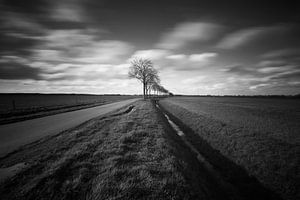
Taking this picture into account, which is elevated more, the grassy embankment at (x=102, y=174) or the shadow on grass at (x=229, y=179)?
the grassy embankment at (x=102, y=174)

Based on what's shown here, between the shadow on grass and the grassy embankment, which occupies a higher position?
the grassy embankment

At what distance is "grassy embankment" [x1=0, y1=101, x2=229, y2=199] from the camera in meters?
3.82

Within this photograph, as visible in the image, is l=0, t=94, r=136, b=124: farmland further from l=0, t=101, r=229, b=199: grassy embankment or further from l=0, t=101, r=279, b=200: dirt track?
l=0, t=101, r=279, b=200: dirt track

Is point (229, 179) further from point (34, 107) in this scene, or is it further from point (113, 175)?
point (34, 107)

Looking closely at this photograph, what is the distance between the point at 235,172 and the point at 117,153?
19.3 feet

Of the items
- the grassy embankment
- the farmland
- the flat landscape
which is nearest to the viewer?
the grassy embankment

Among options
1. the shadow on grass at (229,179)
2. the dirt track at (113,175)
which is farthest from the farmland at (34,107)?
the shadow on grass at (229,179)

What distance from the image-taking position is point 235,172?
654cm

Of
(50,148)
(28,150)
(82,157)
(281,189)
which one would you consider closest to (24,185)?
(82,157)

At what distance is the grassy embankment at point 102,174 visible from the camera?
3.82 metres

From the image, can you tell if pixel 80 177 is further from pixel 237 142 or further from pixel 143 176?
pixel 237 142

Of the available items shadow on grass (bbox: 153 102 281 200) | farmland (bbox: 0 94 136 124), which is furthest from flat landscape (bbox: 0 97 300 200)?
farmland (bbox: 0 94 136 124)

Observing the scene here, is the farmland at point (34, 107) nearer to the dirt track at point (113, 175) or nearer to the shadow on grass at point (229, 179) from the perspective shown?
the dirt track at point (113, 175)

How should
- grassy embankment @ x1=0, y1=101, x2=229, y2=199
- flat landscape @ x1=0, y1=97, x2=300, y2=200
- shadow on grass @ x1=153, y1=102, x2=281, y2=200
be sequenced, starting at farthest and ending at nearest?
1. shadow on grass @ x1=153, y1=102, x2=281, y2=200
2. flat landscape @ x1=0, y1=97, x2=300, y2=200
3. grassy embankment @ x1=0, y1=101, x2=229, y2=199
